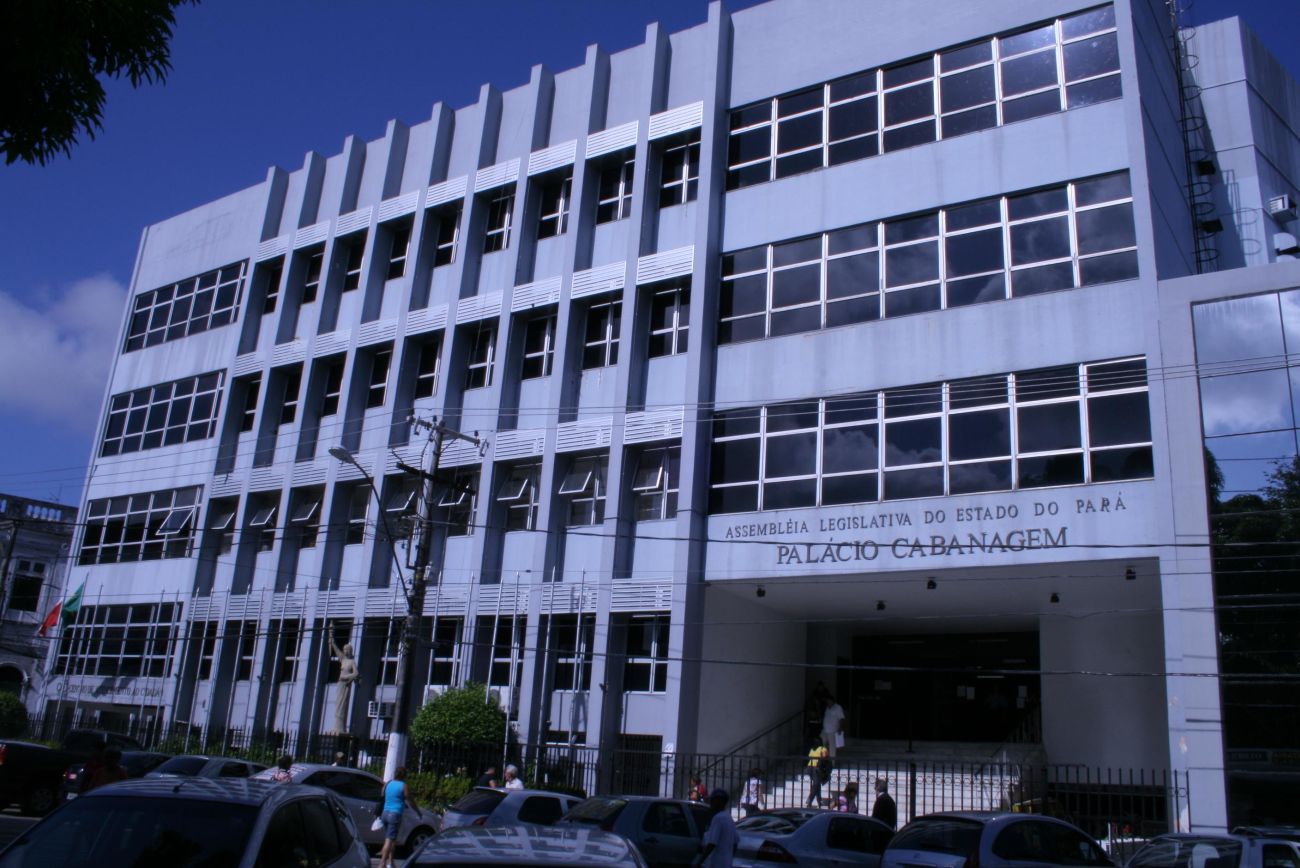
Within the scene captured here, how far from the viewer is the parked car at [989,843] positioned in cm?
1206

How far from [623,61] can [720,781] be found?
19.0m

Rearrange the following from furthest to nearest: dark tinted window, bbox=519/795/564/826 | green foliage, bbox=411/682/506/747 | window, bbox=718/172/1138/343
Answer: green foliage, bbox=411/682/506/747
window, bbox=718/172/1138/343
dark tinted window, bbox=519/795/564/826

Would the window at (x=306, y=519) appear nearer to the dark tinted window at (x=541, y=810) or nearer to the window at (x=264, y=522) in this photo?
the window at (x=264, y=522)

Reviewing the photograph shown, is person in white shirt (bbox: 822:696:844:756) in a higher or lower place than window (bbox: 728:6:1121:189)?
lower

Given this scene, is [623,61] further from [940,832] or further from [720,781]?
[940,832]

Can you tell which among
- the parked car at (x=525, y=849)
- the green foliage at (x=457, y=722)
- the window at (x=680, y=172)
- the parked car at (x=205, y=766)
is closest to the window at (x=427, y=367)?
the window at (x=680, y=172)

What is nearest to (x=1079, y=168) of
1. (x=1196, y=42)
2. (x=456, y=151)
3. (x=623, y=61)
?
(x=1196, y=42)

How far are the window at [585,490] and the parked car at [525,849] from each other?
2163 cm

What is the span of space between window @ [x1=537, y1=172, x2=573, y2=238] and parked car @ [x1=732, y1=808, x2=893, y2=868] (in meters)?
19.7

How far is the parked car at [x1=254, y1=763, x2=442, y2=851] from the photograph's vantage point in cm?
1772

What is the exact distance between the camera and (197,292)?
1565 inches

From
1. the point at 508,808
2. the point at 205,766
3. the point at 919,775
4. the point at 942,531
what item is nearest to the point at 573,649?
the point at 919,775

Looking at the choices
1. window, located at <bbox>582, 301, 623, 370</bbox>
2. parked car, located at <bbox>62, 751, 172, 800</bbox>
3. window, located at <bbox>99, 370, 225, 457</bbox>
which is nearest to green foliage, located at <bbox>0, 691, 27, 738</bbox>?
window, located at <bbox>99, 370, 225, 457</bbox>

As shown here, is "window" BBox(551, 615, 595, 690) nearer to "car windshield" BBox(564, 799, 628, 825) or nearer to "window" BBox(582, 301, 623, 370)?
"window" BBox(582, 301, 623, 370)
